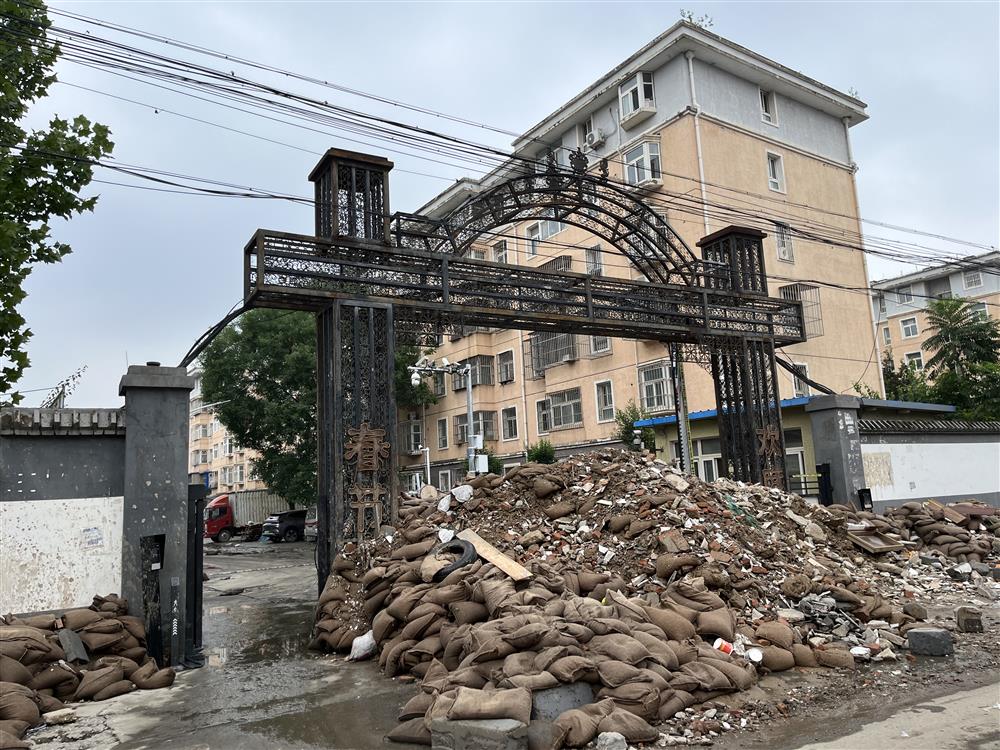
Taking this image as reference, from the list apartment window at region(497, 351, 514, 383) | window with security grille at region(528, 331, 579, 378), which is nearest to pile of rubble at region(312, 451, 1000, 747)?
window with security grille at region(528, 331, 579, 378)

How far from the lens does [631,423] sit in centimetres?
2175

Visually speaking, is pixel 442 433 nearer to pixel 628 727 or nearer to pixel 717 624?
pixel 717 624

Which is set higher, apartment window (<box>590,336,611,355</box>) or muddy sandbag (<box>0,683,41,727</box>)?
apartment window (<box>590,336,611,355</box>)

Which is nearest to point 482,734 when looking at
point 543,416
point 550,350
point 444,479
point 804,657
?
point 804,657

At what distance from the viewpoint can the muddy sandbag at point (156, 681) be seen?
6.59 metres

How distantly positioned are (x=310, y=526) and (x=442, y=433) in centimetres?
875

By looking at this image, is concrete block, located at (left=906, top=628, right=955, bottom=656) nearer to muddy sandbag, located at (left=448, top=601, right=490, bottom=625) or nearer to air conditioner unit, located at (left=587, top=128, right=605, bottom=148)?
muddy sandbag, located at (left=448, top=601, right=490, bottom=625)

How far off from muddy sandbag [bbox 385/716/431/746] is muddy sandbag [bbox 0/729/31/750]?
8.67 ft

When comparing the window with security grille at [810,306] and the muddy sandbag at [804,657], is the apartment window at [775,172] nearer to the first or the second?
the window with security grille at [810,306]

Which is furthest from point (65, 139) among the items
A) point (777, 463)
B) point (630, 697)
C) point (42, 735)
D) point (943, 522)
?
point (943, 522)

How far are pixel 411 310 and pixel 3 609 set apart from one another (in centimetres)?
597

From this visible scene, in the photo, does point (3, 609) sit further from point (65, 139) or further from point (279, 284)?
point (65, 139)

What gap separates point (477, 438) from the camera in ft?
57.0

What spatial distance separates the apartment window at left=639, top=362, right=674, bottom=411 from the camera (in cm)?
2209
